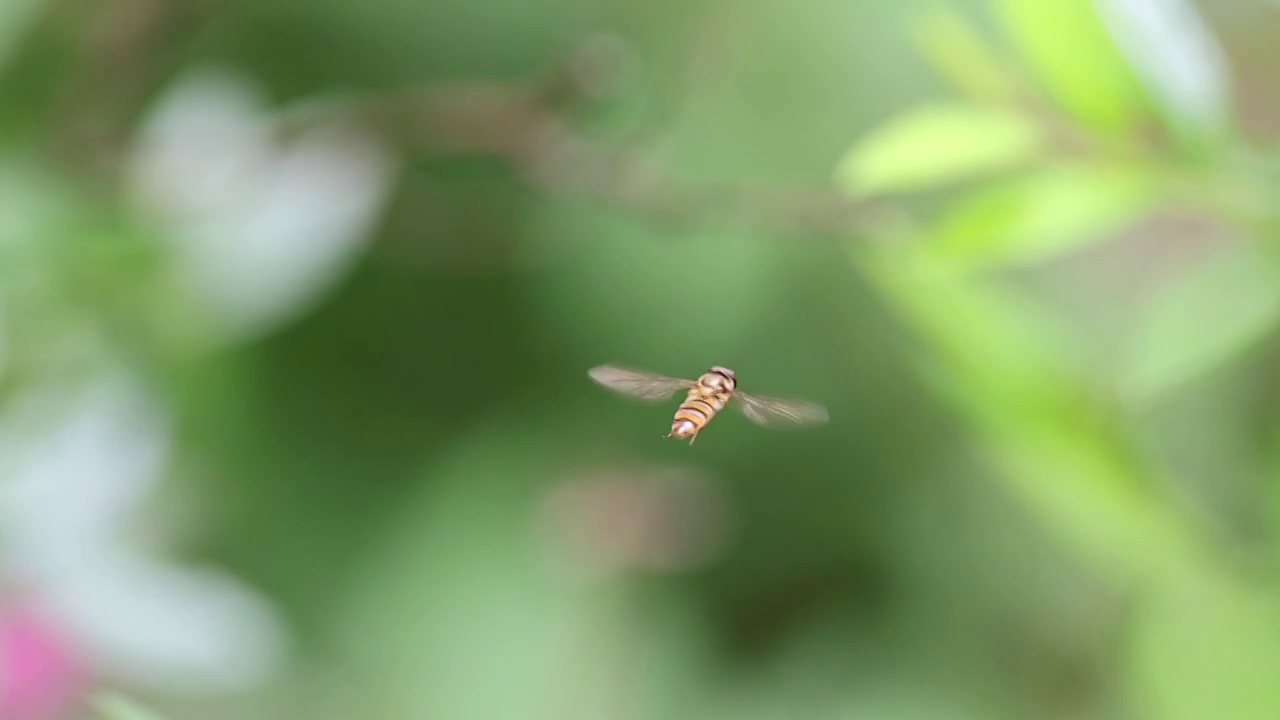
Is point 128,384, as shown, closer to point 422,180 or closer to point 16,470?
point 16,470


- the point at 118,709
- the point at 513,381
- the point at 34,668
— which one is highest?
the point at 513,381

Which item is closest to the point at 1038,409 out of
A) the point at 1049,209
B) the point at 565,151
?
the point at 1049,209

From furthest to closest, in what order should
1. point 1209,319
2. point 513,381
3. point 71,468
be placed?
1. point 513,381
2. point 71,468
3. point 1209,319

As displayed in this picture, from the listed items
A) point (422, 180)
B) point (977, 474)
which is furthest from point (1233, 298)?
point (422, 180)

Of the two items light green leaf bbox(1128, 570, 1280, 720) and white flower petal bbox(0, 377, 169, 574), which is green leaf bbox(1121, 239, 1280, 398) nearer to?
light green leaf bbox(1128, 570, 1280, 720)

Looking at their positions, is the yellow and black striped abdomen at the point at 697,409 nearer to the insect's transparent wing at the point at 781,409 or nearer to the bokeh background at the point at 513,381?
the insect's transparent wing at the point at 781,409

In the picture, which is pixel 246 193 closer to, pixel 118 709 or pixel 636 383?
pixel 636 383
